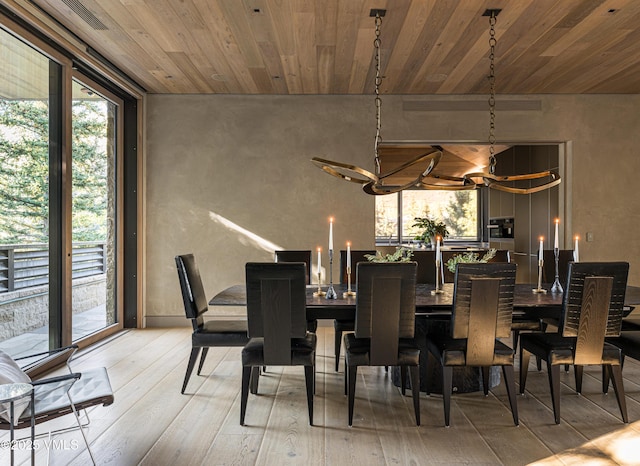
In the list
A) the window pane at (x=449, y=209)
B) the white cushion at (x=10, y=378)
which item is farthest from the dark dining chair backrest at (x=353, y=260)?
the window pane at (x=449, y=209)

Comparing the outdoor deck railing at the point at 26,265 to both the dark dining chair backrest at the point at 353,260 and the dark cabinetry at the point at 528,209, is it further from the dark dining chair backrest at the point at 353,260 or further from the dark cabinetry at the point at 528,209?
the dark cabinetry at the point at 528,209

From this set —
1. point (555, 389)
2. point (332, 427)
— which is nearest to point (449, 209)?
point (555, 389)

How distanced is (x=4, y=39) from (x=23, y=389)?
2594mm

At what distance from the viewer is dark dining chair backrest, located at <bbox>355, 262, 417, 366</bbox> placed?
8.91 feet

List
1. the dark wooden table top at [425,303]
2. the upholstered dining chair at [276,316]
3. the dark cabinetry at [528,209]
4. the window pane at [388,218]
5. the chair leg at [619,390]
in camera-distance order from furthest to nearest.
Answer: the window pane at [388,218]
the dark cabinetry at [528,209]
the dark wooden table top at [425,303]
the chair leg at [619,390]
the upholstered dining chair at [276,316]

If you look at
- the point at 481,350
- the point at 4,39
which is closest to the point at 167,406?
the point at 481,350

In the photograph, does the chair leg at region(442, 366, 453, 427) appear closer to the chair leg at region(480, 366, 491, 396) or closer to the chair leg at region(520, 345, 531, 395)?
the chair leg at region(480, 366, 491, 396)

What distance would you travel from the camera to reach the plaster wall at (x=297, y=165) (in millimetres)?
5551

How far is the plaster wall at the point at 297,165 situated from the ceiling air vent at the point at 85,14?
1.85 metres

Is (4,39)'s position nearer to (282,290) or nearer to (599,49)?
(282,290)

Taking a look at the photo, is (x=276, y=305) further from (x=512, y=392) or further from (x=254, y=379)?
(x=512, y=392)

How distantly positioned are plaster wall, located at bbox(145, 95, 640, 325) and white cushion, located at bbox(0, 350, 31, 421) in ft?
10.9

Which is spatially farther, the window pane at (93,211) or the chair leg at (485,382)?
the window pane at (93,211)

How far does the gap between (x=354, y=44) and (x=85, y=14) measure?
2.11m
